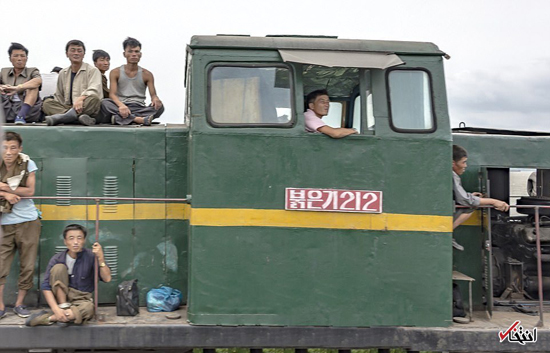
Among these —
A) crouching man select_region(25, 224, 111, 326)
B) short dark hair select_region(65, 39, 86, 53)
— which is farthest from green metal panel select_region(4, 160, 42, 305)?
short dark hair select_region(65, 39, 86, 53)

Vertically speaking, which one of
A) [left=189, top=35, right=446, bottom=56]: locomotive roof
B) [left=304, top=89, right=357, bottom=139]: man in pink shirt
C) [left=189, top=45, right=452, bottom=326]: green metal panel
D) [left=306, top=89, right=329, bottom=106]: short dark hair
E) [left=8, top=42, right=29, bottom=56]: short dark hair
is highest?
[left=8, top=42, right=29, bottom=56]: short dark hair

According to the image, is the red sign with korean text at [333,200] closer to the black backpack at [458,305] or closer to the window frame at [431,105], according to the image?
the window frame at [431,105]

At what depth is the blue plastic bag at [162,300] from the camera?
200 inches

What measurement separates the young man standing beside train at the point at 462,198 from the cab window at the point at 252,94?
5.93 ft

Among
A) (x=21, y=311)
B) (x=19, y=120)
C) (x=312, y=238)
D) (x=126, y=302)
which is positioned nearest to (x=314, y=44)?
(x=312, y=238)

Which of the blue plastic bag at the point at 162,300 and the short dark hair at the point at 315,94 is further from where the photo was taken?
the blue plastic bag at the point at 162,300

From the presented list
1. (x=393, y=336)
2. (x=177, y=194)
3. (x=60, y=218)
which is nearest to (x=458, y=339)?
(x=393, y=336)

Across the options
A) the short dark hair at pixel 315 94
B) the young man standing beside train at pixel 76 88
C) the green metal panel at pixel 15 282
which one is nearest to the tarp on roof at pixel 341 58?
the short dark hair at pixel 315 94

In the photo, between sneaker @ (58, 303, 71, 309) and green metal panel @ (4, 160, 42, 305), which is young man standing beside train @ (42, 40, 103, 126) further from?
sneaker @ (58, 303, 71, 309)

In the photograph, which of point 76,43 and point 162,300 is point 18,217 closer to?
point 162,300

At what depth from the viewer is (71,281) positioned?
4.82m

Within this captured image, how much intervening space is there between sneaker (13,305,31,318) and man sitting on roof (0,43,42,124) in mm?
1943

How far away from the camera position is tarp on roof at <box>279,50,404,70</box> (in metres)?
4.57

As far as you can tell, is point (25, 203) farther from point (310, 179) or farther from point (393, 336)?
point (393, 336)
